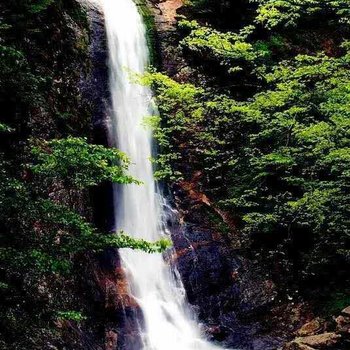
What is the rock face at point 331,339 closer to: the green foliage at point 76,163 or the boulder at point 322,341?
the boulder at point 322,341

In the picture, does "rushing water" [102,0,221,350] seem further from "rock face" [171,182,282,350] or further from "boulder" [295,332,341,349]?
"boulder" [295,332,341,349]

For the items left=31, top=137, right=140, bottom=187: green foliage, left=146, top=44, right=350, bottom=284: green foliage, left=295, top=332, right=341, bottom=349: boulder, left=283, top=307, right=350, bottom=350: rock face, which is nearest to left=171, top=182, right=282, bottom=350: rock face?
left=146, top=44, right=350, bottom=284: green foliage

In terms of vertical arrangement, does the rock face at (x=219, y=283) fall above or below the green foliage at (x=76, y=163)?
below

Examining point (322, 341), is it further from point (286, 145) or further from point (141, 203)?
point (141, 203)

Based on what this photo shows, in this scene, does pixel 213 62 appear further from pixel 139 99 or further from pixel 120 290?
pixel 120 290

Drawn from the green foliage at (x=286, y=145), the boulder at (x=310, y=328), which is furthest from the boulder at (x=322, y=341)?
the green foliage at (x=286, y=145)

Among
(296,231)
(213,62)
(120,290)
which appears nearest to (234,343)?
(120,290)

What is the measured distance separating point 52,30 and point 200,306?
7.23 meters

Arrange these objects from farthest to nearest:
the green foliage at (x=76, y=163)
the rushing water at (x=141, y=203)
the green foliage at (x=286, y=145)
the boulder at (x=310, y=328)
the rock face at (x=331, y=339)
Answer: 1. the rushing water at (x=141, y=203)
2. the boulder at (x=310, y=328)
3. the green foliage at (x=286, y=145)
4. the rock face at (x=331, y=339)
5. the green foliage at (x=76, y=163)

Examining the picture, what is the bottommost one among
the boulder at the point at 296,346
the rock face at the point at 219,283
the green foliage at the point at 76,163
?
the rock face at the point at 219,283

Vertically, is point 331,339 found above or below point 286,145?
below

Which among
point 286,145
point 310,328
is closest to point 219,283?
point 310,328

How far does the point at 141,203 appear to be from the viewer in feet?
38.9

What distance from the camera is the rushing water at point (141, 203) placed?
9727 millimetres
